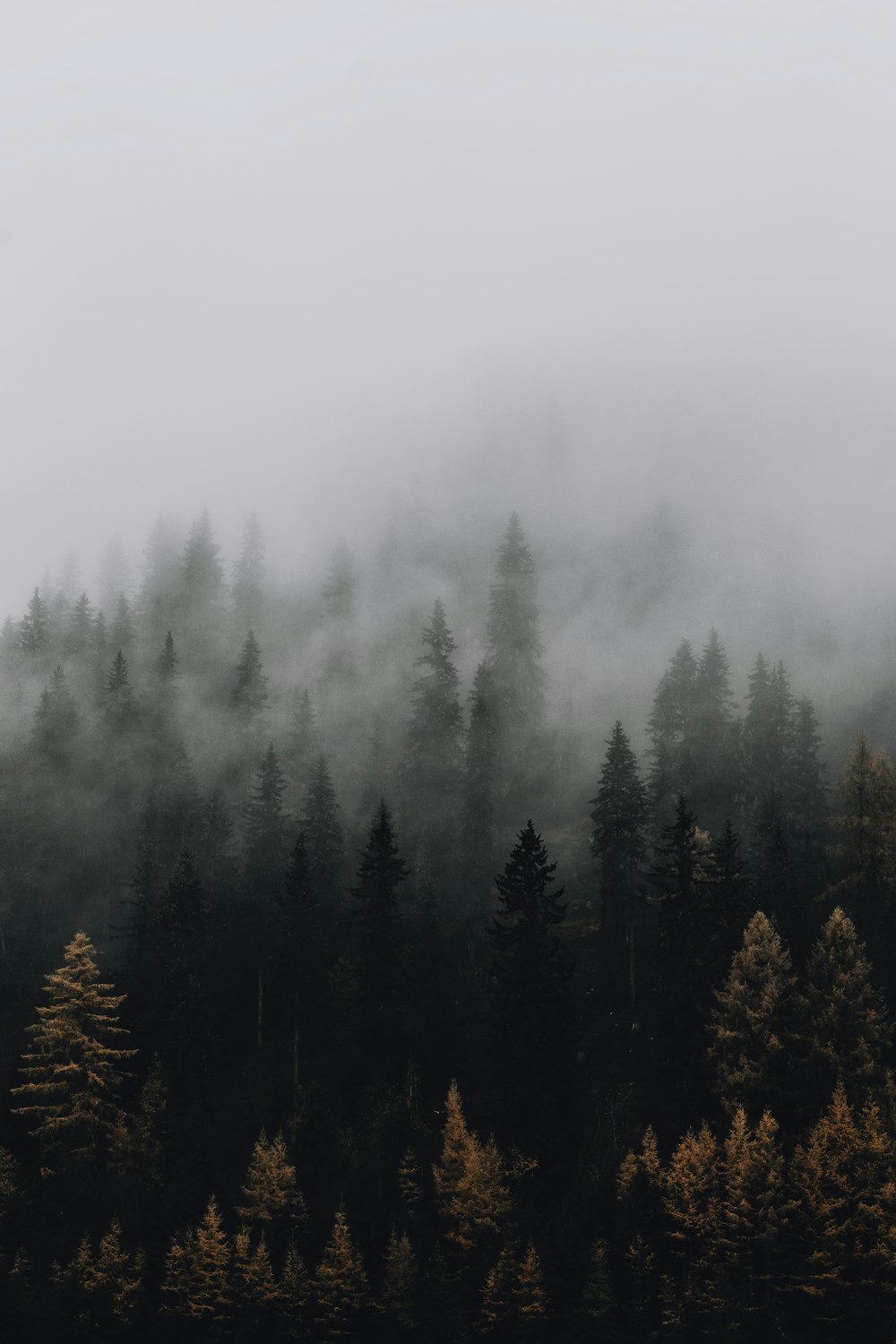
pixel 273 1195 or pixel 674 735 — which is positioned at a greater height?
pixel 674 735

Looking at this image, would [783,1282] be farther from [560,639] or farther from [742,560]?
[742,560]

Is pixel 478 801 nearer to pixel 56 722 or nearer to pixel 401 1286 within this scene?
pixel 401 1286

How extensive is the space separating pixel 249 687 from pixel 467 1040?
43.9 meters

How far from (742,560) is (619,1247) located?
4082 inches

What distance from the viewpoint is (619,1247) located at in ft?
145

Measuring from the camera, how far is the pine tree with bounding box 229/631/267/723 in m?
93.7

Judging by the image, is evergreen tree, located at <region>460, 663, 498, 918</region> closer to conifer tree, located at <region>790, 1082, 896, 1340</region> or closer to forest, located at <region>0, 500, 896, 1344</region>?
forest, located at <region>0, 500, 896, 1344</region>

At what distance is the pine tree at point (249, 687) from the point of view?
307 feet

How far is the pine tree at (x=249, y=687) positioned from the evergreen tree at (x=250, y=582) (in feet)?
47.2

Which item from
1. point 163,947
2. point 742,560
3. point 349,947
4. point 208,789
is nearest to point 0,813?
point 208,789

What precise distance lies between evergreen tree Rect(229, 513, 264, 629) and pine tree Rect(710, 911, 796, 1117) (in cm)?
7269

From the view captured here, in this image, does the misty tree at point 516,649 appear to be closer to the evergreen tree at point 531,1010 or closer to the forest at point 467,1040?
the forest at point 467,1040

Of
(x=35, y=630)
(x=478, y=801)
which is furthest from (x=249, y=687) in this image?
(x=35, y=630)

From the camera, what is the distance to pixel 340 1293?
46.2m
